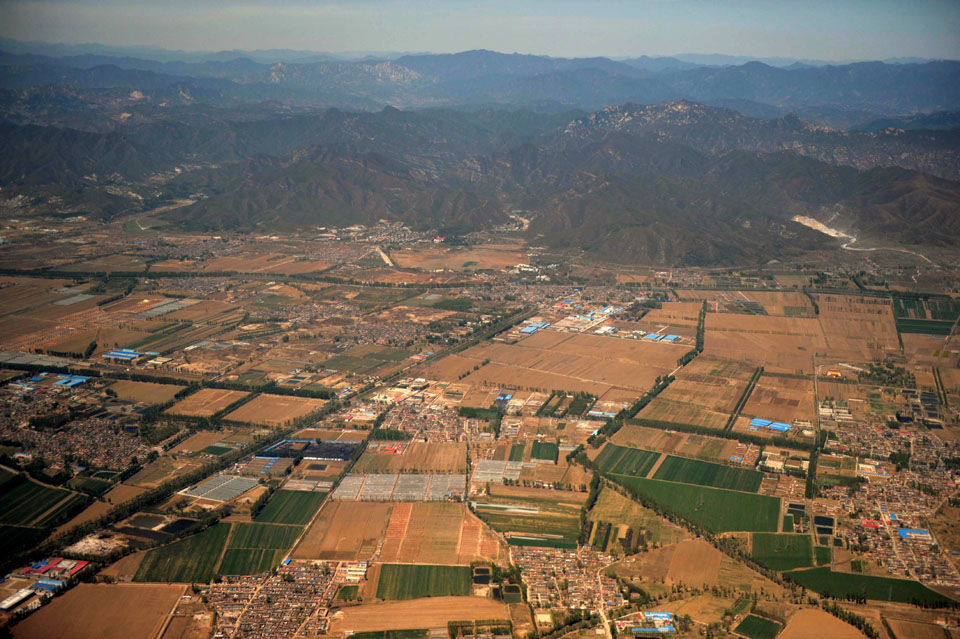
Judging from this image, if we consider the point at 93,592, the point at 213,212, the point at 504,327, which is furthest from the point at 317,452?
the point at 213,212

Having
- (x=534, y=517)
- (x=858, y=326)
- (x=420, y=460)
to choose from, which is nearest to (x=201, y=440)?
(x=420, y=460)

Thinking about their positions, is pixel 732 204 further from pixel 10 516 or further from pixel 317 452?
pixel 10 516

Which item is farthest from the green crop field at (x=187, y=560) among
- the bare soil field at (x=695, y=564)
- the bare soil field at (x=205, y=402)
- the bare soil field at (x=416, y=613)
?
the bare soil field at (x=695, y=564)

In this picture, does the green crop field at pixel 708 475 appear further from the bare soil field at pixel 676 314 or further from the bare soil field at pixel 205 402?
the bare soil field at pixel 205 402

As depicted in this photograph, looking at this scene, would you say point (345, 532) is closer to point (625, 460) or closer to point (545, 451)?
point (545, 451)

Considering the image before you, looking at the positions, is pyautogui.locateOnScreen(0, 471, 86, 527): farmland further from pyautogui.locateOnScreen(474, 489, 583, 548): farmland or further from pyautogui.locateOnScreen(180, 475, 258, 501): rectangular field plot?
pyautogui.locateOnScreen(474, 489, 583, 548): farmland

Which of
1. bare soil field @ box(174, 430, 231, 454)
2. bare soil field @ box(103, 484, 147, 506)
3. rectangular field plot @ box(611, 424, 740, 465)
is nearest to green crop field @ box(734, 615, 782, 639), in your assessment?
rectangular field plot @ box(611, 424, 740, 465)
